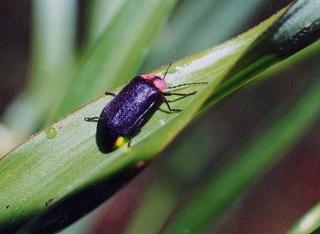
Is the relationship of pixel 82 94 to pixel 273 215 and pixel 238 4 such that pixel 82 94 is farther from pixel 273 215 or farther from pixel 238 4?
pixel 273 215

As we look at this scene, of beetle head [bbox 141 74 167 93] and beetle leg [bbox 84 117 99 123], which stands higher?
beetle leg [bbox 84 117 99 123]

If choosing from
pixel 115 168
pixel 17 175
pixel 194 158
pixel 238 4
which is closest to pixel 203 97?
pixel 115 168

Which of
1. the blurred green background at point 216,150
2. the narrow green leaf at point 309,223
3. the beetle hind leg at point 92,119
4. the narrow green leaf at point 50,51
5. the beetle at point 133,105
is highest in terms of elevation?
the beetle hind leg at point 92,119

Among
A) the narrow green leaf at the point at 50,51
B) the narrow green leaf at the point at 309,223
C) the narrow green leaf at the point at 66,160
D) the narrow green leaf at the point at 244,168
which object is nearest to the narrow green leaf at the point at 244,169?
the narrow green leaf at the point at 244,168

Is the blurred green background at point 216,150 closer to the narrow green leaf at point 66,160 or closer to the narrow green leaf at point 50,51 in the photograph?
the narrow green leaf at point 50,51

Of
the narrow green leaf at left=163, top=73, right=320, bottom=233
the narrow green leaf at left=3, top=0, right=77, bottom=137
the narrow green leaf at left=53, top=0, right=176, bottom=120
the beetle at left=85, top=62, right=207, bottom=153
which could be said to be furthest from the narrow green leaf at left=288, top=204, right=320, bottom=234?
the narrow green leaf at left=3, top=0, right=77, bottom=137

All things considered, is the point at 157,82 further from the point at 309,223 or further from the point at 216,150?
the point at 216,150

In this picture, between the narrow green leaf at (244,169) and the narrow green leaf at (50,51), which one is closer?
the narrow green leaf at (244,169)

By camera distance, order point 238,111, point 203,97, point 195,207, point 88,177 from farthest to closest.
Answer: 1. point 238,111
2. point 195,207
3. point 88,177
4. point 203,97

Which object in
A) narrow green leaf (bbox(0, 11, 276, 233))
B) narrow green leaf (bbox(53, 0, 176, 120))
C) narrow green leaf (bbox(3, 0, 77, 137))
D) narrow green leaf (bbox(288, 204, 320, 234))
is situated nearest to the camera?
narrow green leaf (bbox(0, 11, 276, 233))

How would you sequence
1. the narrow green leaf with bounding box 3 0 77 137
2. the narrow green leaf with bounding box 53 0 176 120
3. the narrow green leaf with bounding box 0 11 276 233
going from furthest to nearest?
the narrow green leaf with bounding box 3 0 77 137
the narrow green leaf with bounding box 53 0 176 120
the narrow green leaf with bounding box 0 11 276 233

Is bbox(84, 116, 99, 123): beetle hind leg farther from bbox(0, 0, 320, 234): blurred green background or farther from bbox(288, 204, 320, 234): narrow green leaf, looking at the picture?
bbox(0, 0, 320, 234): blurred green background
